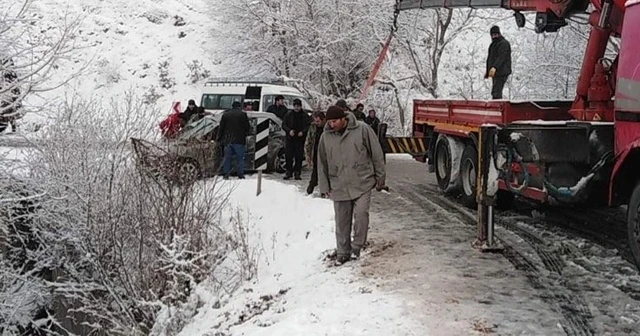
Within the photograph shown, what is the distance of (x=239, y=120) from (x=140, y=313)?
17.6ft

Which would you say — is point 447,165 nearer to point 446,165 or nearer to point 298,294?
point 446,165

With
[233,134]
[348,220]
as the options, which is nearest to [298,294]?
[348,220]

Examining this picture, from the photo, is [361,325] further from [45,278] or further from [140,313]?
[45,278]

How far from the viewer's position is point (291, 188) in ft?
40.1

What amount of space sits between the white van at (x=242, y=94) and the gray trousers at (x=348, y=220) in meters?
11.3

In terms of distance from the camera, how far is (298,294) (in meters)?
6.77

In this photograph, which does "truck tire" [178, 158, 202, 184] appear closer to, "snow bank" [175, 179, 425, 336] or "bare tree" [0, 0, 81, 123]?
"snow bank" [175, 179, 425, 336]

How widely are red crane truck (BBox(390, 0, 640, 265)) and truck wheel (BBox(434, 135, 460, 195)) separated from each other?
0.15 ft

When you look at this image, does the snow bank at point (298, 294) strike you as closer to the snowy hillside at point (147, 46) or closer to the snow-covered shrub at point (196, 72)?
the snowy hillside at point (147, 46)

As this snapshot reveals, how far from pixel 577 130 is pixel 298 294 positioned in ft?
10.5

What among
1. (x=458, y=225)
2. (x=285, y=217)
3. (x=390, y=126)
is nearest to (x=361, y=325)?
(x=458, y=225)

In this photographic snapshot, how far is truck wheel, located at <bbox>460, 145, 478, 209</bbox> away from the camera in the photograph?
1012cm

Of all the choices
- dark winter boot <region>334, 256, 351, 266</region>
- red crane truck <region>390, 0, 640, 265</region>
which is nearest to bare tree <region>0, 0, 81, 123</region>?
dark winter boot <region>334, 256, 351, 266</region>

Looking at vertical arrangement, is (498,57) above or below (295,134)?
above
